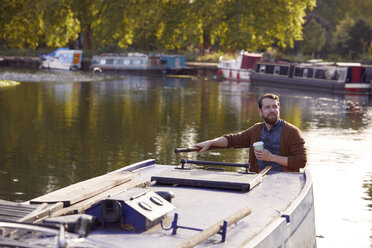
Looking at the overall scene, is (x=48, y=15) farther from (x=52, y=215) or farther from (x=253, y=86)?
(x=52, y=215)

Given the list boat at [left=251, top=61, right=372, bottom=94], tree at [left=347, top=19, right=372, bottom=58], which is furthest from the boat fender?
tree at [left=347, top=19, right=372, bottom=58]

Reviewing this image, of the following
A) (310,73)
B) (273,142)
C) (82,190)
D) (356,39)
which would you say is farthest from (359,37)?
(82,190)

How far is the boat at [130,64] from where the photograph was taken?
58.4 metres

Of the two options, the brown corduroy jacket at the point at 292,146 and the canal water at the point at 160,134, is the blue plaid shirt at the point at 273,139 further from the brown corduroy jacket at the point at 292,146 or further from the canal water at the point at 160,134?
the canal water at the point at 160,134

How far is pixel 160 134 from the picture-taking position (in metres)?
21.1

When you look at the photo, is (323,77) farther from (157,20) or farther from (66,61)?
(66,61)

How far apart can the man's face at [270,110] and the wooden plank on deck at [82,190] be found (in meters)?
1.82

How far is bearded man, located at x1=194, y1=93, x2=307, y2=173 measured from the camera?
8102 millimetres

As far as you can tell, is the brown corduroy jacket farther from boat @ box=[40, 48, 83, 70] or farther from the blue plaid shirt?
boat @ box=[40, 48, 83, 70]

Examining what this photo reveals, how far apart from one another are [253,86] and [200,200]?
138ft

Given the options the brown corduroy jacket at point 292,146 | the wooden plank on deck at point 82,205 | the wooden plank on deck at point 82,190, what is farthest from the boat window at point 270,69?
the wooden plank on deck at point 82,205

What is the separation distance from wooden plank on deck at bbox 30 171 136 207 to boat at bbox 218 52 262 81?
153ft

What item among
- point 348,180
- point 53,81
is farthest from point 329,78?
Result: point 348,180

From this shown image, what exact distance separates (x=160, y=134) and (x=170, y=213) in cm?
1496
